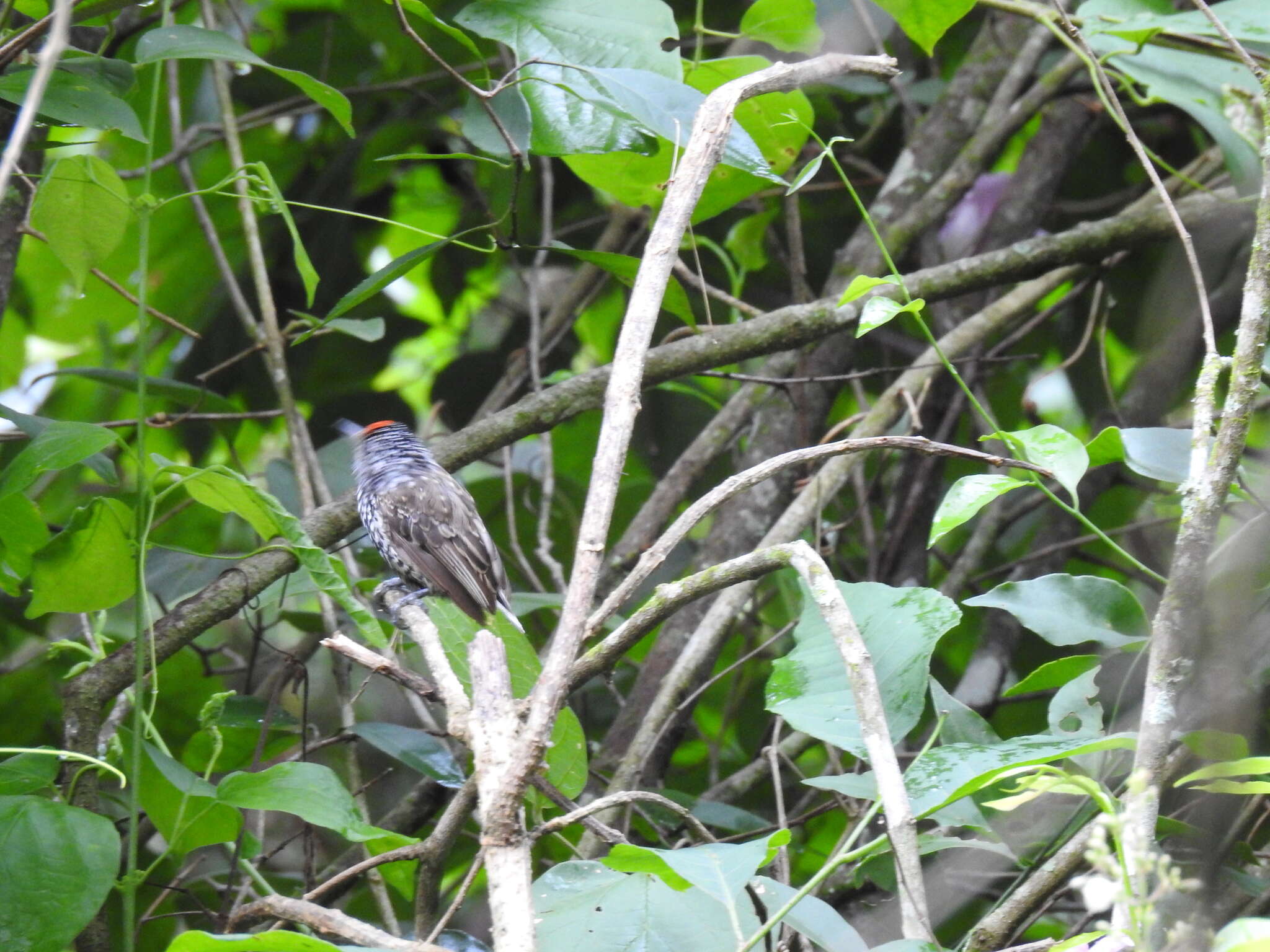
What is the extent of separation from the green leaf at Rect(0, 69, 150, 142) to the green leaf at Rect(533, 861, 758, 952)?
1645mm

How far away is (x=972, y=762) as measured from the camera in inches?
66.2

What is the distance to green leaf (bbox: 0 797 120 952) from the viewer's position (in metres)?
1.91

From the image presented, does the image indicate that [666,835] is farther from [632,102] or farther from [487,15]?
[487,15]

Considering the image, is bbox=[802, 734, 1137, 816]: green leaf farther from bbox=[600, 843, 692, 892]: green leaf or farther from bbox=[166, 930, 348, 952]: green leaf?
bbox=[166, 930, 348, 952]: green leaf

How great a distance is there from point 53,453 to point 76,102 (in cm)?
68

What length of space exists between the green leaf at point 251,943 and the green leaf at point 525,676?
3.13 ft

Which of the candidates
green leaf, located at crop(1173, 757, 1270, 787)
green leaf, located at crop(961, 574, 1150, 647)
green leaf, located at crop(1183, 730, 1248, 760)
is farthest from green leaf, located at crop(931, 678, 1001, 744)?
green leaf, located at crop(1173, 757, 1270, 787)

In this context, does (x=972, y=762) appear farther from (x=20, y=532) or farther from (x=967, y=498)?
(x=20, y=532)

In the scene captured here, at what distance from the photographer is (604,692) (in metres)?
4.23

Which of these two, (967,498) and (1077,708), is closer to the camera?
(967,498)

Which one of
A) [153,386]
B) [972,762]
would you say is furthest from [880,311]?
[153,386]

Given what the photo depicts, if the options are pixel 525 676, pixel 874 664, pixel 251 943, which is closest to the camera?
pixel 251 943

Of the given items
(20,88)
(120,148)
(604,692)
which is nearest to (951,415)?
(604,692)

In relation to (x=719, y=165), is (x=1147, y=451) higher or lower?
lower
